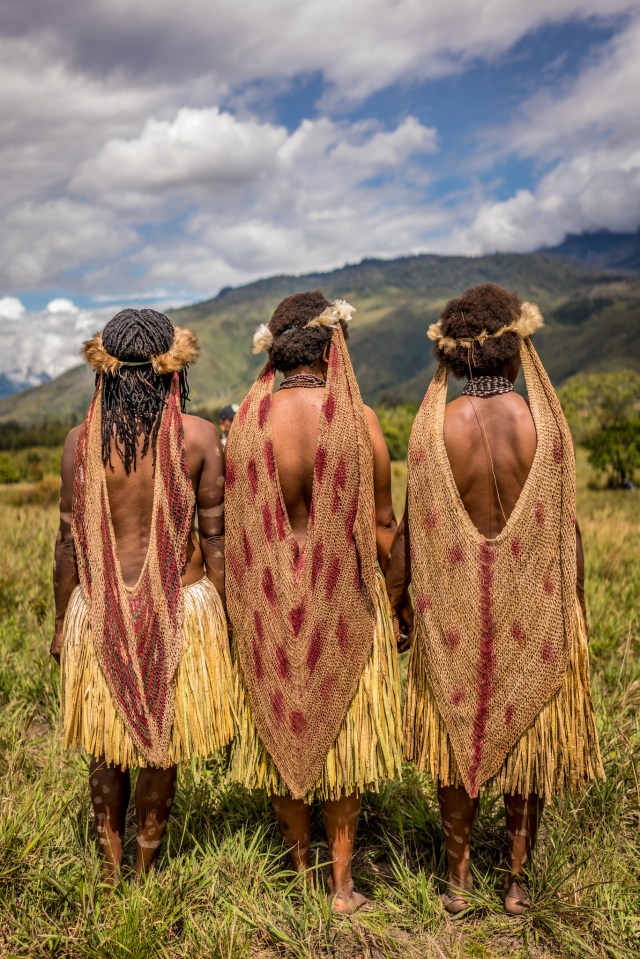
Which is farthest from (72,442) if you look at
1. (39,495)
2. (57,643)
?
(39,495)

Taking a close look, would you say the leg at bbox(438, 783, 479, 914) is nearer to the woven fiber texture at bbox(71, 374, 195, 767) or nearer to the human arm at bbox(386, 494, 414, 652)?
the human arm at bbox(386, 494, 414, 652)

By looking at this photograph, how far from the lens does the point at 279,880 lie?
9.55 ft

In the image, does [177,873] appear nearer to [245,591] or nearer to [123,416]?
[245,591]

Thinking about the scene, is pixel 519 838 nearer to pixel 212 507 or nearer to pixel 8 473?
pixel 212 507

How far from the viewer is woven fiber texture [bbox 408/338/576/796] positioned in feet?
8.50

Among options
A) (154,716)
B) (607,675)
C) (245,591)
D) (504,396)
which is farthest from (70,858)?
(607,675)

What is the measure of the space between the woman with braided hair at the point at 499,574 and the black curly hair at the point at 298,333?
18.2 inches

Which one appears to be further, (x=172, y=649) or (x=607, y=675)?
(x=607, y=675)

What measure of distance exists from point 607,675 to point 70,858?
11.0ft

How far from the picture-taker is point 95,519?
8.70 ft

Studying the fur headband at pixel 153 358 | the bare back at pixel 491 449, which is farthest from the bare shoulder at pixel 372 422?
the fur headband at pixel 153 358

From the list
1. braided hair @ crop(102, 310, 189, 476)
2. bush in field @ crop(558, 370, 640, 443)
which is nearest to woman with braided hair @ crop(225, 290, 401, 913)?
braided hair @ crop(102, 310, 189, 476)

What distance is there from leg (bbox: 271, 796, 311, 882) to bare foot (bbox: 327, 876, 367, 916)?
149 millimetres

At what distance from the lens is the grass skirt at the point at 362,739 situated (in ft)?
9.03
